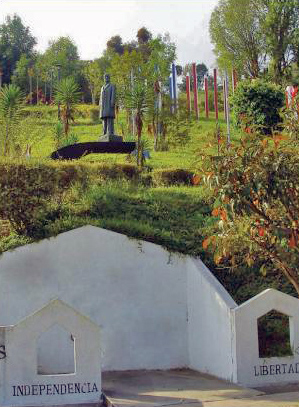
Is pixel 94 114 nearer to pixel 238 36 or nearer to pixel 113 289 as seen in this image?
pixel 238 36

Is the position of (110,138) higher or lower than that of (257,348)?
higher

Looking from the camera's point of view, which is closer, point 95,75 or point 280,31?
point 280,31

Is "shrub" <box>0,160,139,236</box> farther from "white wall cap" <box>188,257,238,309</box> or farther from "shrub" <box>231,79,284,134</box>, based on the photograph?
"shrub" <box>231,79,284,134</box>

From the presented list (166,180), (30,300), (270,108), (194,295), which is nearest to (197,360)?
(194,295)

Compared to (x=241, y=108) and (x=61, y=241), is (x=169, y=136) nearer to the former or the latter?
(x=241, y=108)

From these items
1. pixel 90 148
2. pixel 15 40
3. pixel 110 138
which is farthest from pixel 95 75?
pixel 90 148

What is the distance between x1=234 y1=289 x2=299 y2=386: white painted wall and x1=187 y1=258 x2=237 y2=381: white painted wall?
0.14 m

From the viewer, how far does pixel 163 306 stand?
1080 cm

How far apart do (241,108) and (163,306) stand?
61.3 ft

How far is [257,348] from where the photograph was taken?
929cm

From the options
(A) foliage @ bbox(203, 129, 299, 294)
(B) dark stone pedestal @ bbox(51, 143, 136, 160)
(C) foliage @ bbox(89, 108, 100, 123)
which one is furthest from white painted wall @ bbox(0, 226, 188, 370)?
(C) foliage @ bbox(89, 108, 100, 123)

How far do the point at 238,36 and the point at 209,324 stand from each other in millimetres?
31406

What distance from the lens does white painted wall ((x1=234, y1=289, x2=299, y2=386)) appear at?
364 inches

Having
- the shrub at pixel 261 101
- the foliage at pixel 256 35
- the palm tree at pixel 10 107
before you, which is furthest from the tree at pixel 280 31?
the palm tree at pixel 10 107
